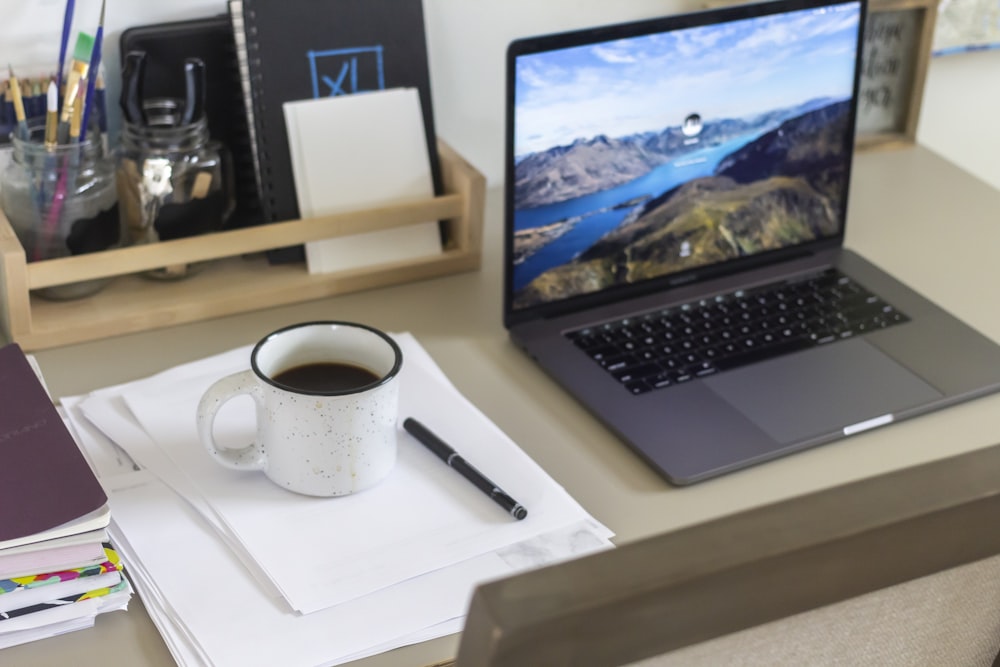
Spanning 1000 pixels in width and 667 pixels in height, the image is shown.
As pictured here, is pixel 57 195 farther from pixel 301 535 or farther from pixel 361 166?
pixel 301 535

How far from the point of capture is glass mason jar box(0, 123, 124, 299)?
3.20 feet

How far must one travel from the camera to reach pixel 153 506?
2.67 ft

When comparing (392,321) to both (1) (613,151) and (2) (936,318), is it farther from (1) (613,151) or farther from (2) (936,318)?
(2) (936,318)

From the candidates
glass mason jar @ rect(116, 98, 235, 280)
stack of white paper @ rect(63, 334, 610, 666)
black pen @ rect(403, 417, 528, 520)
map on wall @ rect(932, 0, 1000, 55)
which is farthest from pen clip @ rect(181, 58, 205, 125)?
map on wall @ rect(932, 0, 1000, 55)

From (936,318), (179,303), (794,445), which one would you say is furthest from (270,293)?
(936,318)

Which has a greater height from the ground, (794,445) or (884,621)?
(884,621)

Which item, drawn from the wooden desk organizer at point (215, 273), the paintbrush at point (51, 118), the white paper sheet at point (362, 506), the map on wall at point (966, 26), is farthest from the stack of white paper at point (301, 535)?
the map on wall at point (966, 26)

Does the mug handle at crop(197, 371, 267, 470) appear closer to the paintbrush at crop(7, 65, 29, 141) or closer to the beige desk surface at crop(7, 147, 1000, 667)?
the beige desk surface at crop(7, 147, 1000, 667)

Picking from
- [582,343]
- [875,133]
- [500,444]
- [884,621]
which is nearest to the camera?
[884,621]

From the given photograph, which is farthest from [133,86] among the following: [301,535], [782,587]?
[782,587]

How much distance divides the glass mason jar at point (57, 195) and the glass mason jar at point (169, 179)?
0.10ft

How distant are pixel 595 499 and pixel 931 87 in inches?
38.5

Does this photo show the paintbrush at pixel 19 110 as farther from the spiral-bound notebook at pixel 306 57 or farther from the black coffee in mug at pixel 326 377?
the black coffee in mug at pixel 326 377

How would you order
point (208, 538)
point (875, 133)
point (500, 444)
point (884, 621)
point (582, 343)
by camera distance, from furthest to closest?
point (875, 133) → point (582, 343) → point (500, 444) → point (208, 538) → point (884, 621)
